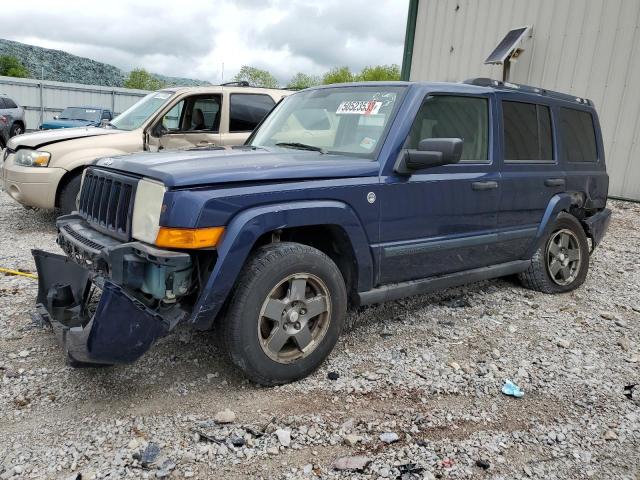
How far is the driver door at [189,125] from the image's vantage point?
267 inches

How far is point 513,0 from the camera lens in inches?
423

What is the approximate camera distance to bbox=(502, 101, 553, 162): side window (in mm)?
4230

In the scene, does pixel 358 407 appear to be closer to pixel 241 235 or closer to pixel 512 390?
pixel 512 390

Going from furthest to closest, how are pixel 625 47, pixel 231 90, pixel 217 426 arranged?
pixel 625 47
pixel 231 90
pixel 217 426

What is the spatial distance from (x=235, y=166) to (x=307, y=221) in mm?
507

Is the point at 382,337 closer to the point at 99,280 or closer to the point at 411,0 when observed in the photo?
the point at 99,280

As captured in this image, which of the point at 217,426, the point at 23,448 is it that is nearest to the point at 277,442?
the point at 217,426

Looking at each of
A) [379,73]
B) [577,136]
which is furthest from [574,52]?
[379,73]

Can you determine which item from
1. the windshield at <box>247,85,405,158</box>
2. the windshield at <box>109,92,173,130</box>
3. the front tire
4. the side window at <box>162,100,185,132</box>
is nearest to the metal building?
the side window at <box>162,100,185,132</box>

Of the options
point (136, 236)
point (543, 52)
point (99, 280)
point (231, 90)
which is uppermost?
point (543, 52)

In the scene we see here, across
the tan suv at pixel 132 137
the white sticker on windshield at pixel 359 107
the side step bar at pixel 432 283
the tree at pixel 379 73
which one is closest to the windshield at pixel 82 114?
the tan suv at pixel 132 137

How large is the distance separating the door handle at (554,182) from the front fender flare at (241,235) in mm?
2387

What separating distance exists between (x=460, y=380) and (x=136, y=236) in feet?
A: 6.91

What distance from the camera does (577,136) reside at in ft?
16.4
